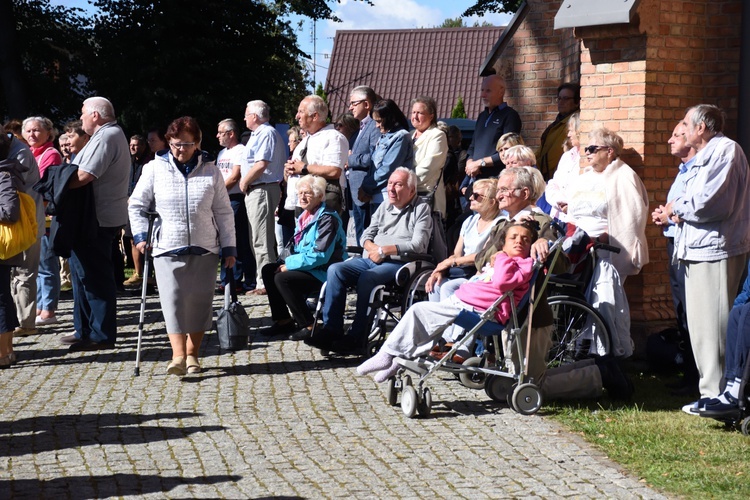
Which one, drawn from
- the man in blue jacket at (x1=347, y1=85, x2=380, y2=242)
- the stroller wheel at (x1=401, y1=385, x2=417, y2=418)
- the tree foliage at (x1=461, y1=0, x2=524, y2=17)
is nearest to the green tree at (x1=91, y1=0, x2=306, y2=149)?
the tree foliage at (x1=461, y1=0, x2=524, y2=17)

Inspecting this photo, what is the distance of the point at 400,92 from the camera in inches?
1993

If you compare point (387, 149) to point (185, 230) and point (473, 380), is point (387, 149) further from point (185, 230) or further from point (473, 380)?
point (473, 380)

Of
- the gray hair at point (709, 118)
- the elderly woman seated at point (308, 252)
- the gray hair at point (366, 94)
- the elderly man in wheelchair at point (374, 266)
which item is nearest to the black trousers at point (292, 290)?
the elderly woman seated at point (308, 252)

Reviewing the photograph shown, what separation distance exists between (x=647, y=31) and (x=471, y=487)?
4.65 meters

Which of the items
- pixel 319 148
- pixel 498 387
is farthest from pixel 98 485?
pixel 319 148

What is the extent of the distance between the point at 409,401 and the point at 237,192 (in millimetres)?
6292

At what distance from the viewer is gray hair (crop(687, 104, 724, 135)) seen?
7.08m

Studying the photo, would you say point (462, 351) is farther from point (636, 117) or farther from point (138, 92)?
point (138, 92)

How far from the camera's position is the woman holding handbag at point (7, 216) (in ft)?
29.1

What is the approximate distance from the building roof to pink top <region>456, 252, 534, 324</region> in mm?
41973

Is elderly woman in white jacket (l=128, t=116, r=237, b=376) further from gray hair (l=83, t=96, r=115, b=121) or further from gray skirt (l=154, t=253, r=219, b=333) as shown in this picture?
gray hair (l=83, t=96, r=115, b=121)

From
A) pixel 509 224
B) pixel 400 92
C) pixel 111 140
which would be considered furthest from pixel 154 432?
pixel 400 92

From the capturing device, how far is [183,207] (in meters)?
8.42

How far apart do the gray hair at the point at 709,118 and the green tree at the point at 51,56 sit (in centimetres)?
2120
